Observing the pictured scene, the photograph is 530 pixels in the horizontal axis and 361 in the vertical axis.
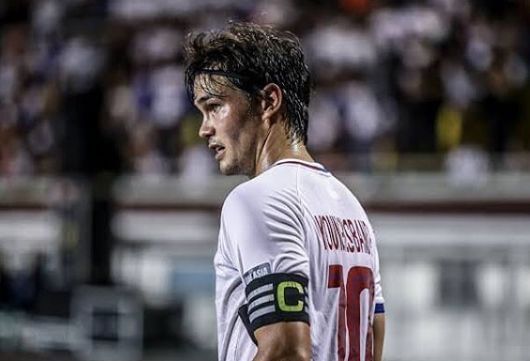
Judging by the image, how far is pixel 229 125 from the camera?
338 centimetres

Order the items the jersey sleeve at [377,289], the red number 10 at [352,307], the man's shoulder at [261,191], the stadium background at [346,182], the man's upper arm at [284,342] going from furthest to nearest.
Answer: the stadium background at [346,182] → the jersey sleeve at [377,289] → the red number 10 at [352,307] → the man's shoulder at [261,191] → the man's upper arm at [284,342]

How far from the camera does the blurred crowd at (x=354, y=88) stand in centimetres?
1343

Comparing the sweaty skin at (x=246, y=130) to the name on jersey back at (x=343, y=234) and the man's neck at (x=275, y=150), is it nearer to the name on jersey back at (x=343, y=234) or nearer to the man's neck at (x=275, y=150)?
the man's neck at (x=275, y=150)

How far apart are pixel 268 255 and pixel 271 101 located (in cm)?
43

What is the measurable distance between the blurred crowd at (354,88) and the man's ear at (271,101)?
10.1 meters

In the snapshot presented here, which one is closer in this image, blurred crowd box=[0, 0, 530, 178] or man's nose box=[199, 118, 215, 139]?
man's nose box=[199, 118, 215, 139]

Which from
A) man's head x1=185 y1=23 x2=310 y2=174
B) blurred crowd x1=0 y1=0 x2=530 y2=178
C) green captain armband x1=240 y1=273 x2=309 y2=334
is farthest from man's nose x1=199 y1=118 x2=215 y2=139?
blurred crowd x1=0 y1=0 x2=530 y2=178

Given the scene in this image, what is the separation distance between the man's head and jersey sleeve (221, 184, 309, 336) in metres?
0.25

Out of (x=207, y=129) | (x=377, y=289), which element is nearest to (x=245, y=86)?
(x=207, y=129)

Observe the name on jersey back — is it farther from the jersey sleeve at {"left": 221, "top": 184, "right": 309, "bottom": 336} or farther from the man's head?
the man's head

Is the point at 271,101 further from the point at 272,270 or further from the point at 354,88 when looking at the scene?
the point at 354,88

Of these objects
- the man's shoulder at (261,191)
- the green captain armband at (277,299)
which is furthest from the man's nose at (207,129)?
the green captain armband at (277,299)

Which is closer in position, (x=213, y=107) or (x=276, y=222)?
(x=276, y=222)

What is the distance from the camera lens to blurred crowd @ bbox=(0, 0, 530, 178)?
13430 millimetres
